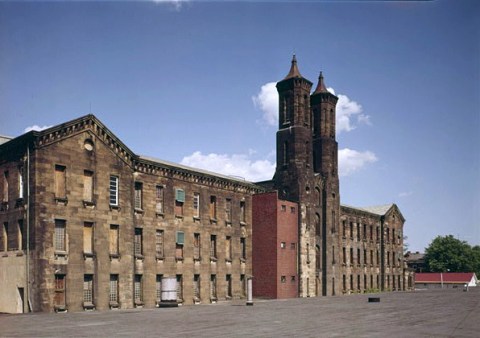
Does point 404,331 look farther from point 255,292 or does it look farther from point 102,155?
point 255,292

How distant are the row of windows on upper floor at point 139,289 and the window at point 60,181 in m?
5.23

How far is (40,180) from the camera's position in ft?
117

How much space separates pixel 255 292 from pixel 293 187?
467 inches

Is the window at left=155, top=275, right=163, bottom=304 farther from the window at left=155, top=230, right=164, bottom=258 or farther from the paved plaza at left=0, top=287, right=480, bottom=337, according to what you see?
the paved plaza at left=0, top=287, right=480, bottom=337

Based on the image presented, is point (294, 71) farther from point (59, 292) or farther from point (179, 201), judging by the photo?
point (59, 292)

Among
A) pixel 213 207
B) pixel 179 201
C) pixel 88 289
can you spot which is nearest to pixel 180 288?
pixel 179 201

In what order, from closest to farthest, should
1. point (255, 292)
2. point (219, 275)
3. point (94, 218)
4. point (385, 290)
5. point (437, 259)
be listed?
point (94, 218) → point (219, 275) → point (255, 292) → point (385, 290) → point (437, 259)

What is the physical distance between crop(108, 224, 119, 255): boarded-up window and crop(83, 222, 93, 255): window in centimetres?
167

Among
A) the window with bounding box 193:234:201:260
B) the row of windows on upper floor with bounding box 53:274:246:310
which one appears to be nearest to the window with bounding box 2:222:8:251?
the row of windows on upper floor with bounding box 53:274:246:310

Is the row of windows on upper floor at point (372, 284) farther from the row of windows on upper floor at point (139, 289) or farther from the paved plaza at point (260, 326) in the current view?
the paved plaza at point (260, 326)

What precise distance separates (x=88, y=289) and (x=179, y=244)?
10.0 meters

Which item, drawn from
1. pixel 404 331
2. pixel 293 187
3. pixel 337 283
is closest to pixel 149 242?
pixel 293 187

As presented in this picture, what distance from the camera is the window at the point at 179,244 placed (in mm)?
46125

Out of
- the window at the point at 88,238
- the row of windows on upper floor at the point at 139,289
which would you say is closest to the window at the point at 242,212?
the row of windows on upper floor at the point at 139,289
